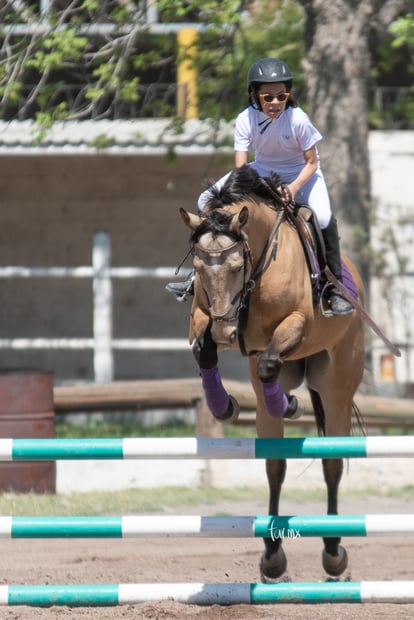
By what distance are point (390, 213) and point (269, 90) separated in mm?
8477

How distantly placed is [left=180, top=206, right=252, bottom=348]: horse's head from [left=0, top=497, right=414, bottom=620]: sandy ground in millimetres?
1370

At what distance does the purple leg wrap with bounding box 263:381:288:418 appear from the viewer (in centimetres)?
561

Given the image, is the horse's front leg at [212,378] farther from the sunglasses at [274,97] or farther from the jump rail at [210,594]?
the sunglasses at [274,97]

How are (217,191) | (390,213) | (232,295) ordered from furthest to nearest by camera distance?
(390,213) < (217,191) < (232,295)

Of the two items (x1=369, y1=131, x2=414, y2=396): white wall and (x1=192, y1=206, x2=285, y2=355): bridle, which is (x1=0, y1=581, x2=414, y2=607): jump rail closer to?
(x1=192, y1=206, x2=285, y2=355): bridle

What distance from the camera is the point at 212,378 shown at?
5578mm

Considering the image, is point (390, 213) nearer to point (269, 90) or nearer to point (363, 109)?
point (363, 109)

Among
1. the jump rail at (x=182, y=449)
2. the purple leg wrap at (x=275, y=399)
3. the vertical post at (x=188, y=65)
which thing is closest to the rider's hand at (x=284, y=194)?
the purple leg wrap at (x=275, y=399)

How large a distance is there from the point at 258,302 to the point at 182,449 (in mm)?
827

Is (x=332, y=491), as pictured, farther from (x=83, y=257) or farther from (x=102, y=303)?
(x=83, y=257)

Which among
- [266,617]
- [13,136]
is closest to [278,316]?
[266,617]

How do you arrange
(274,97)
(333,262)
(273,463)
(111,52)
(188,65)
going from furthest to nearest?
(188,65) < (111,52) < (273,463) < (333,262) < (274,97)

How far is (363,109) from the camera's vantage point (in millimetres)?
11359

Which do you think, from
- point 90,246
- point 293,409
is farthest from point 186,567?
point 90,246
